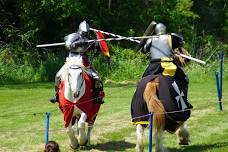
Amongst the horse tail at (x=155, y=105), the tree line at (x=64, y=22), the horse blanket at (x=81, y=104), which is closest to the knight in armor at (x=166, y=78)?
the horse tail at (x=155, y=105)

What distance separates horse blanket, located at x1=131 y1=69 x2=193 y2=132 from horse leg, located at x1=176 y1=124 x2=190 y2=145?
2.45 ft

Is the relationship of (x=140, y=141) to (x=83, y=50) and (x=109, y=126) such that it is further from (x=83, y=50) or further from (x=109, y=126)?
(x=109, y=126)

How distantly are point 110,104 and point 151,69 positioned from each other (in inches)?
303

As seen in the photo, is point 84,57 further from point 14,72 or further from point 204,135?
point 14,72

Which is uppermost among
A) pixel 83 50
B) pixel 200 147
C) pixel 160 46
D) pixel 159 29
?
pixel 159 29

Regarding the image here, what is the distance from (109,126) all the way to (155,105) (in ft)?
12.4

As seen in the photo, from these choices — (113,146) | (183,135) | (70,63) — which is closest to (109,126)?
(113,146)

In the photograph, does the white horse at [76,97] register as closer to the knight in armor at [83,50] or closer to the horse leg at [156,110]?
the knight in armor at [83,50]

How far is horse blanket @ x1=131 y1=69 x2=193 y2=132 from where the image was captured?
872 centimetres

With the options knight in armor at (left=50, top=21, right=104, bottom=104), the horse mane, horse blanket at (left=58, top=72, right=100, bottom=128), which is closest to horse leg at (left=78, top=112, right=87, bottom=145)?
horse blanket at (left=58, top=72, right=100, bottom=128)

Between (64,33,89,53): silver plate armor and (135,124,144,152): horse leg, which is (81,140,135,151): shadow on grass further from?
(64,33,89,53): silver plate armor

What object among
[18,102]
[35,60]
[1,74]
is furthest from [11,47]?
[18,102]

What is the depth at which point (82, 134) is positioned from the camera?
9.50 metres

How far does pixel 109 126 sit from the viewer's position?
1219cm
